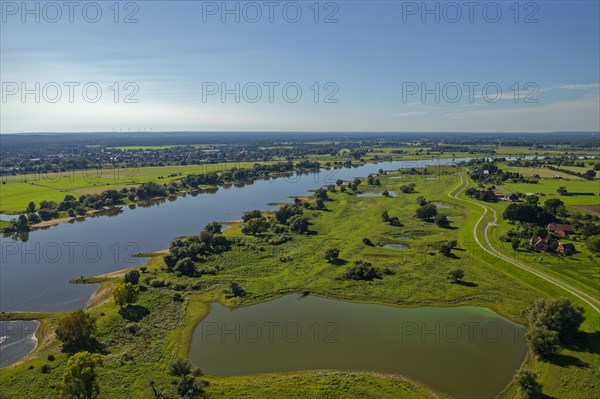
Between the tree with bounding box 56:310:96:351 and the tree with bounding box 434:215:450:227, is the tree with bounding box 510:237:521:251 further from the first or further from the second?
the tree with bounding box 56:310:96:351

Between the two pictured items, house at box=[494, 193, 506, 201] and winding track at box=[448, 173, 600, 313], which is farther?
house at box=[494, 193, 506, 201]

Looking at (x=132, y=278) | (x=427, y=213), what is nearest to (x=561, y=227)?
(x=427, y=213)

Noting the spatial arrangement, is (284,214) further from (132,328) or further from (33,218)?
(33,218)

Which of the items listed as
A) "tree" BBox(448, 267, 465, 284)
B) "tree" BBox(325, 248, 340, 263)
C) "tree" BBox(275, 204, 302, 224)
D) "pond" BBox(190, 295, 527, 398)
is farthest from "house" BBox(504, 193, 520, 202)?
"pond" BBox(190, 295, 527, 398)

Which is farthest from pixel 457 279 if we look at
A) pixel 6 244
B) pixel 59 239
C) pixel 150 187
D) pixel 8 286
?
pixel 150 187

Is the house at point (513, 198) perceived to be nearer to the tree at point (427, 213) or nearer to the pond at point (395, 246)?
the tree at point (427, 213)

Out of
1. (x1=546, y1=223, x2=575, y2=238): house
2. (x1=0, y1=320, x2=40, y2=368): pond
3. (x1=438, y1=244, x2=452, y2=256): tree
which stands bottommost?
(x1=0, y1=320, x2=40, y2=368): pond

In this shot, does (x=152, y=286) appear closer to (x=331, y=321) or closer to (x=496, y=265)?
(x=331, y=321)
